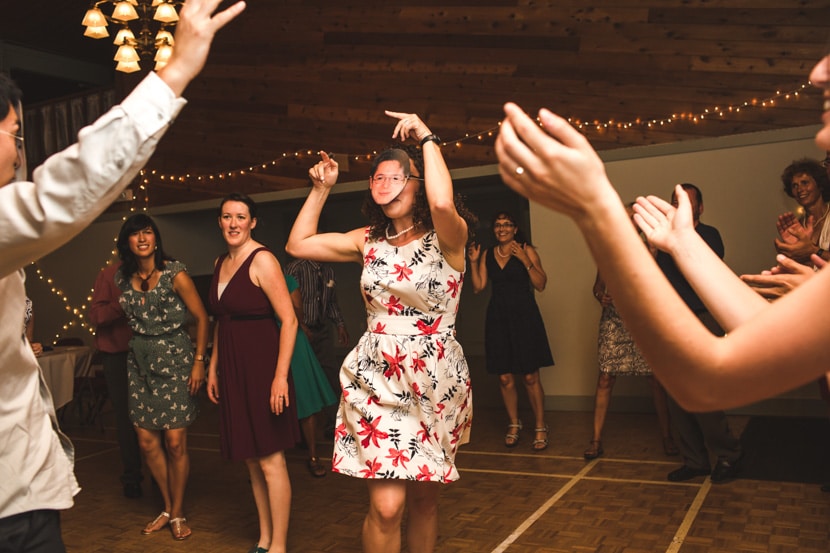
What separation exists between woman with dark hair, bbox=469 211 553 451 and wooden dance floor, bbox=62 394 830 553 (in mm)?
399

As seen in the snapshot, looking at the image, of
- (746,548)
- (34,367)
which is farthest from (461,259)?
(746,548)

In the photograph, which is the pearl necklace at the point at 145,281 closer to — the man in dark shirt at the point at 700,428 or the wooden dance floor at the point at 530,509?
the wooden dance floor at the point at 530,509

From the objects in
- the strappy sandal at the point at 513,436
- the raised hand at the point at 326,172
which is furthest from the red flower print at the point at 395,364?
the strappy sandal at the point at 513,436

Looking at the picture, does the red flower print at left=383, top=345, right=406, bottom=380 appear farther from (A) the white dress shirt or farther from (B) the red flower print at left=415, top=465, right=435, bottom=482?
(A) the white dress shirt

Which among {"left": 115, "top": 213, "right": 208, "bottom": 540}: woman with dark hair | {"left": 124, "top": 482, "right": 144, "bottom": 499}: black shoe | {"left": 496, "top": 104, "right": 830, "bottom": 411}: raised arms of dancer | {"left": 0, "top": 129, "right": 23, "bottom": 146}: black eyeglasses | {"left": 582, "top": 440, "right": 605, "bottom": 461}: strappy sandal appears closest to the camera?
{"left": 496, "top": 104, "right": 830, "bottom": 411}: raised arms of dancer

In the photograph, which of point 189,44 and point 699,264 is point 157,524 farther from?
point 699,264

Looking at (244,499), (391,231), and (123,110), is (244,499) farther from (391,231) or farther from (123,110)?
(123,110)

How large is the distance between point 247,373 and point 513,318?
2493 mm

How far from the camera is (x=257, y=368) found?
3461 mm

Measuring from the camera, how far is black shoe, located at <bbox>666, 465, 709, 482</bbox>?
4.23m

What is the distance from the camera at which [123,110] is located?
1119mm

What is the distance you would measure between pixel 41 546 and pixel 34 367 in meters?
0.35

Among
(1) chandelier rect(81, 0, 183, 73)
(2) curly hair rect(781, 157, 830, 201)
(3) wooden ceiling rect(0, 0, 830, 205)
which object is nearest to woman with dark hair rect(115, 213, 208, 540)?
(1) chandelier rect(81, 0, 183, 73)

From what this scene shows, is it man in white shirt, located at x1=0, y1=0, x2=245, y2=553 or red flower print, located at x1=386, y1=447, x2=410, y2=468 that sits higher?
man in white shirt, located at x1=0, y1=0, x2=245, y2=553
